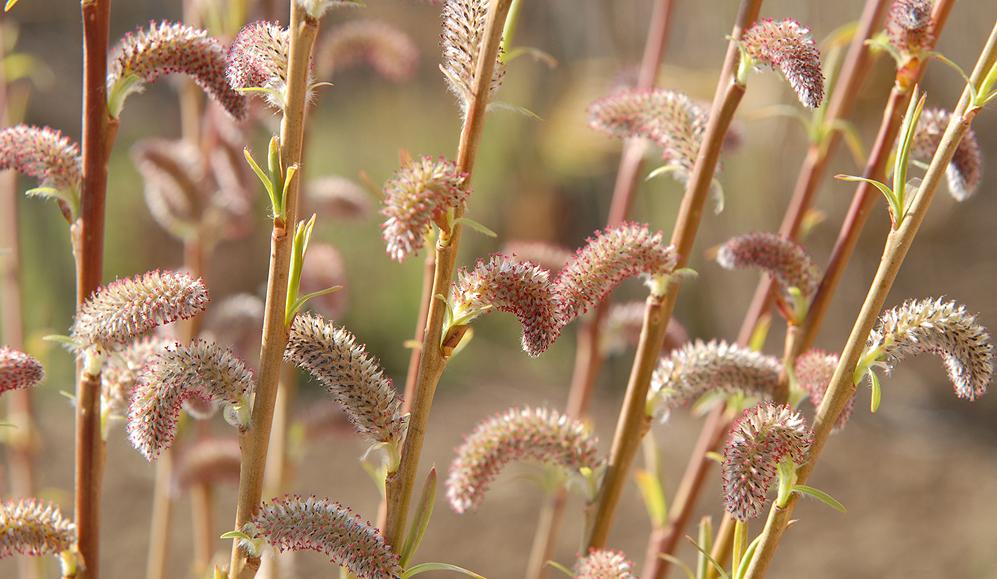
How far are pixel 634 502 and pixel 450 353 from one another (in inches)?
104

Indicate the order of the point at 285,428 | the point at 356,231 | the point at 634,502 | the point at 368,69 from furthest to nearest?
the point at 368,69 < the point at 356,231 < the point at 634,502 < the point at 285,428

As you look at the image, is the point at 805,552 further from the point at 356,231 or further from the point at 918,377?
the point at 356,231

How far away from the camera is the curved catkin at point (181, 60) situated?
771 mm

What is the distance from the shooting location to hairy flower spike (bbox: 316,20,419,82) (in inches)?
49.3

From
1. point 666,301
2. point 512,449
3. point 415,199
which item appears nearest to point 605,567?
point 512,449

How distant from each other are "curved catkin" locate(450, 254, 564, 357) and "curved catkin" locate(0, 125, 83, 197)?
353 millimetres

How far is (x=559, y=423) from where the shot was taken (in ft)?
2.88

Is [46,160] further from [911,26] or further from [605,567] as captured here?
[911,26]

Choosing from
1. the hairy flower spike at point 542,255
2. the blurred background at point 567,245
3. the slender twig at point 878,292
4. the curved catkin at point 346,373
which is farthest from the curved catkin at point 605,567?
the blurred background at point 567,245

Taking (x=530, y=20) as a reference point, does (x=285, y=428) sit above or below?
below

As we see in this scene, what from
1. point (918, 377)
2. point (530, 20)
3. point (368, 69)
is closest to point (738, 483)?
point (918, 377)

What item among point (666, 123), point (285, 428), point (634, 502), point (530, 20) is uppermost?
point (530, 20)

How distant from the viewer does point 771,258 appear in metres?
0.88

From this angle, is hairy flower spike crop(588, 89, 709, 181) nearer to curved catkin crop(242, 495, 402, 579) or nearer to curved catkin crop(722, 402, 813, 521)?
curved catkin crop(722, 402, 813, 521)
